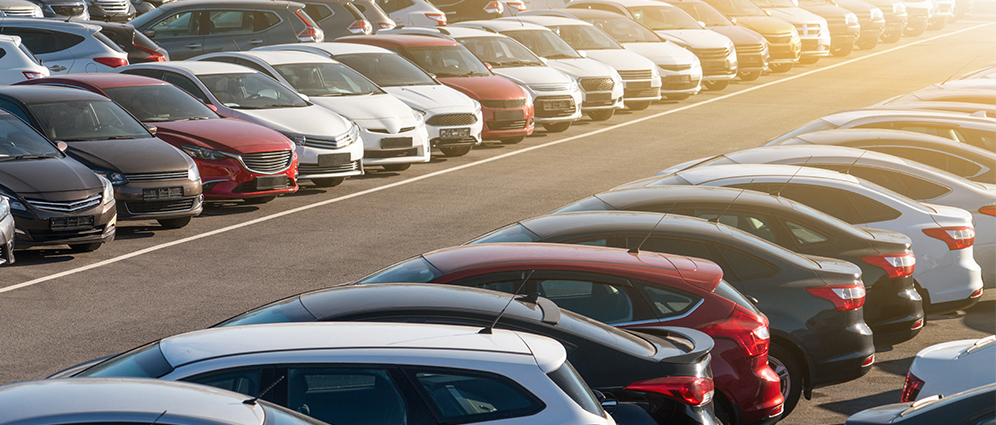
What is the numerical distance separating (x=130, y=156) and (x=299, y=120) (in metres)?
3.20

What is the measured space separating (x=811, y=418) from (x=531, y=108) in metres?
12.8

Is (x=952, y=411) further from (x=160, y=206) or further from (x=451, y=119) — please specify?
(x=451, y=119)

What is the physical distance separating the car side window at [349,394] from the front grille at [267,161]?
32.4ft

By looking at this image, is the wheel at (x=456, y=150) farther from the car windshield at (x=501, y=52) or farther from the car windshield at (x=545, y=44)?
the car windshield at (x=545, y=44)

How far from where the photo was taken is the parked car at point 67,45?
18.7 meters

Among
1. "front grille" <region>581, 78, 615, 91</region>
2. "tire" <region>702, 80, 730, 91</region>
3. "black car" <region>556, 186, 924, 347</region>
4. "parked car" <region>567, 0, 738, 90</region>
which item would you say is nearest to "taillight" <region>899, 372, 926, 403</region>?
"black car" <region>556, 186, 924, 347</region>

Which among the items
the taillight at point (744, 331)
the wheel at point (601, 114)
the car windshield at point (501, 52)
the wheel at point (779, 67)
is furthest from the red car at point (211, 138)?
the wheel at point (779, 67)

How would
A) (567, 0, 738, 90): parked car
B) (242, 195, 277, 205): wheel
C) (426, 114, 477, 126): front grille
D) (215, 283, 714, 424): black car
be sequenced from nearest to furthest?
(215, 283, 714, 424): black car, (242, 195, 277, 205): wheel, (426, 114, 477, 126): front grille, (567, 0, 738, 90): parked car

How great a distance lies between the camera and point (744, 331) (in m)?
5.94

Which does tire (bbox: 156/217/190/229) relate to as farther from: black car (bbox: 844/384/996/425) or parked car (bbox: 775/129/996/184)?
black car (bbox: 844/384/996/425)

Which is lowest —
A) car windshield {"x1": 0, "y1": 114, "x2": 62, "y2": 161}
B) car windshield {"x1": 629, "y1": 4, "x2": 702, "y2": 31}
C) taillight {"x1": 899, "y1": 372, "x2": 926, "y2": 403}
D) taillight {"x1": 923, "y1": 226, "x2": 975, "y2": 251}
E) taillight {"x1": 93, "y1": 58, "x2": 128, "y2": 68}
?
car windshield {"x1": 629, "y1": 4, "x2": 702, "y2": 31}

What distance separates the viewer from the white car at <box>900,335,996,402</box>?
5.69 meters

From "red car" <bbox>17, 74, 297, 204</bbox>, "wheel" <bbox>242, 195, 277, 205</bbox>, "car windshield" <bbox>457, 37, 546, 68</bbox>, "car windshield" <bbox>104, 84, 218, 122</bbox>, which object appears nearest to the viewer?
"red car" <bbox>17, 74, 297, 204</bbox>

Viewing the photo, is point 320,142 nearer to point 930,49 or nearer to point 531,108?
point 531,108
